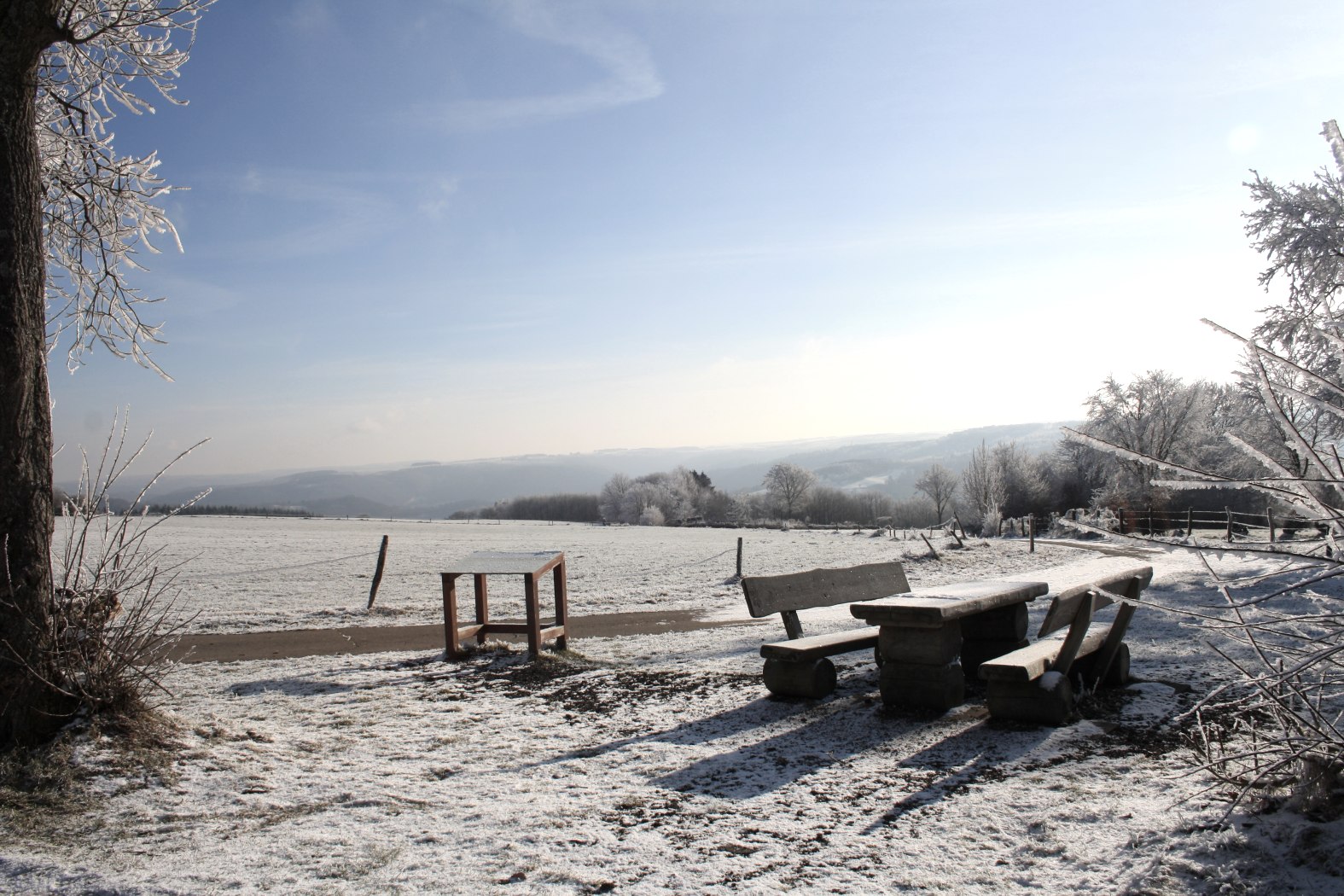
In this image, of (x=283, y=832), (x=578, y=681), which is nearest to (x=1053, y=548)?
(x=578, y=681)

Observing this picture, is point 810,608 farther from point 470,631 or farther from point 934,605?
point 470,631

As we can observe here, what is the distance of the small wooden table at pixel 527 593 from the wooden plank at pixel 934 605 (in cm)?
392

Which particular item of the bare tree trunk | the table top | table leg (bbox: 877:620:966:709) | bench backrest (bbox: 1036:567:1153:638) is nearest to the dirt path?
the table top

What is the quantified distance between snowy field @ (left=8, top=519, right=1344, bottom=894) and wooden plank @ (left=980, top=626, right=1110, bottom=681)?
0.38m

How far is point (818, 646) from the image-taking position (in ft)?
22.3

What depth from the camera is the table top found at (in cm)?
895

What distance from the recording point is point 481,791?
4.78m

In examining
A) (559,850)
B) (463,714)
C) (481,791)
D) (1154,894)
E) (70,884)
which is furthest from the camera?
(463,714)

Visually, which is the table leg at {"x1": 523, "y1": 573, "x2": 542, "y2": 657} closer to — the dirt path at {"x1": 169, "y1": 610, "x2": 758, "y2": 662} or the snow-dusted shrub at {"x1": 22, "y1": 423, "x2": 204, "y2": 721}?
the dirt path at {"x1": 169, "y1": 610, "x2": 758, "y2": 662}

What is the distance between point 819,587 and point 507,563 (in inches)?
136

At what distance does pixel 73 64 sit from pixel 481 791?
295 inches

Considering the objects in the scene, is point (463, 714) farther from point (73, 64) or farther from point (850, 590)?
point (73, 64)

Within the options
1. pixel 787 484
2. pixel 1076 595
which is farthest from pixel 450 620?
pixel 787 484

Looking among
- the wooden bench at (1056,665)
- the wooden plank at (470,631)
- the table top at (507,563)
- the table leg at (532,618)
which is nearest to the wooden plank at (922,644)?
the wooden bench at (1056,665)
